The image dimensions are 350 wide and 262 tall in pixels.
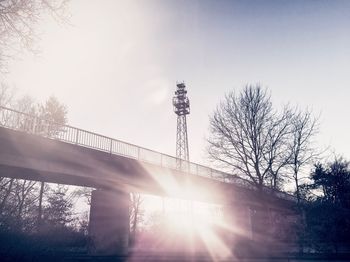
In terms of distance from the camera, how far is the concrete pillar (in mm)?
19078

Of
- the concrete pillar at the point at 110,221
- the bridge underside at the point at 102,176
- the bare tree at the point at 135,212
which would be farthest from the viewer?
the bare tree at the point at 135,212

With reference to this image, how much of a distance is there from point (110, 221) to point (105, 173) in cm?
399

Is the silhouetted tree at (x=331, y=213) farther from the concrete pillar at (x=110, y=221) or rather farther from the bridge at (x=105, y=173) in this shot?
the concrete pillar at (x=110, y=221)

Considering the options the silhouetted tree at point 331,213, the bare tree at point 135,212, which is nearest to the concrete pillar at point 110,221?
the silhouetted tree at point 331,213

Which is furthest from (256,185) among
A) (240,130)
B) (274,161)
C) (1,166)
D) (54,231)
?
(1,166)

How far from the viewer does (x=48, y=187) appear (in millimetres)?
26562

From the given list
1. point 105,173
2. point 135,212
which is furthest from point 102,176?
point 135,212

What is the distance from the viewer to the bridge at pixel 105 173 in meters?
13.6

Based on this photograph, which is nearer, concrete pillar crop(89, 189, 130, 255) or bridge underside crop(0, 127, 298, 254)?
bridge underside crop(0, 127, 298, 254)

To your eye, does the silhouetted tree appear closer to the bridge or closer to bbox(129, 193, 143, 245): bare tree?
the bridge

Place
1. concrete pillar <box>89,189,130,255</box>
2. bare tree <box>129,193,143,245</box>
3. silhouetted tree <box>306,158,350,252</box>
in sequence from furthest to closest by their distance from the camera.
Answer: bare tree <box>129,193,143,245</box> < concrete pillar <box>89,189,130,255</box> < silhouetted tree <box>306,158,350,252</box>

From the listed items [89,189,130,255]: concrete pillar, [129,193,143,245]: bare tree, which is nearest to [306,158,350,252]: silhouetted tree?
[89,189,130,255]: concrete pillar

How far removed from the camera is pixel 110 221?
19.7 metres

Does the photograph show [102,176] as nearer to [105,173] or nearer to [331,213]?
[105,173]
